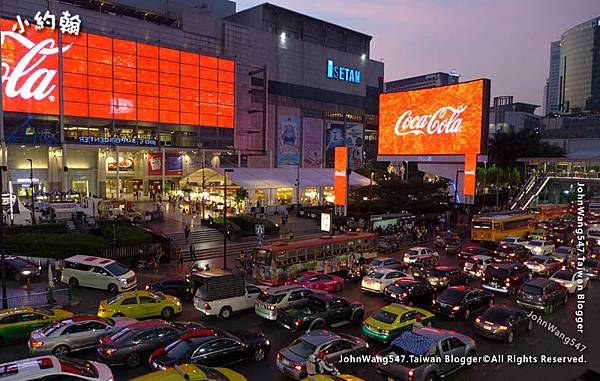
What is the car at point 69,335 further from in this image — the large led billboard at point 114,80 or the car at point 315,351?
the large led billboard at point 114,80

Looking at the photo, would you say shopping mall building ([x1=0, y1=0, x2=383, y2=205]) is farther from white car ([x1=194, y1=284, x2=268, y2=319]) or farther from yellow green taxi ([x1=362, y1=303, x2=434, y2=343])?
yellow green taxi ([x1=362, y1=303, x2=434, y2=343])

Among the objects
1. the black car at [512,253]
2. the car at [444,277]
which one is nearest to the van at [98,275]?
the car at [444,277]

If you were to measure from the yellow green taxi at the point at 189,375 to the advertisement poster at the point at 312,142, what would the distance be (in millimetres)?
69757

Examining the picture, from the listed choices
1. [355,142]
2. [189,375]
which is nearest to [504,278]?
[189,375]

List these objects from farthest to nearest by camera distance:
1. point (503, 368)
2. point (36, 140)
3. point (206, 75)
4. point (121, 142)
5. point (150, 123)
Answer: point (206, 75), point (150, 123), point (121, 142), point (36, 140), point (503, 368)

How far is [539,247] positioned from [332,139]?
54.6 m

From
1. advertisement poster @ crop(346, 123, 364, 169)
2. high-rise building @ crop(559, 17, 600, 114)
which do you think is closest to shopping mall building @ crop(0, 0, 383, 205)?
advertisement poster @ crop(346, 123, 364, 169)

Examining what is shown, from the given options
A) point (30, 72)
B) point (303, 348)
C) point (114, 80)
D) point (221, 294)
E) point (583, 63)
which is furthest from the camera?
point (583, 63)

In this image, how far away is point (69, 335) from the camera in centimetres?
1455

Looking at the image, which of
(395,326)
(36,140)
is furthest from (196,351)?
(36,140)

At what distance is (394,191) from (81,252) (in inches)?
1388

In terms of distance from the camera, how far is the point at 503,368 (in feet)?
46.8

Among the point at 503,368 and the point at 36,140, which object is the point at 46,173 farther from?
the point at 503,368

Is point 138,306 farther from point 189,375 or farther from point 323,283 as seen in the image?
point 189,375
